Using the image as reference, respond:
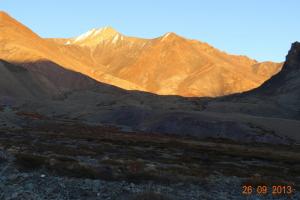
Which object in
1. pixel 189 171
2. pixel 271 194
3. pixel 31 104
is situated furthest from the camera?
pixel 31 104

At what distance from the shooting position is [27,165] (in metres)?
36.7

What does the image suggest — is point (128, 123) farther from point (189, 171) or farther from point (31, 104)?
point (189, 171)

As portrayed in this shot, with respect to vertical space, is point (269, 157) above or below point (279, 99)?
below

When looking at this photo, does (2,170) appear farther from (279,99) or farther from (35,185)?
(279,99)

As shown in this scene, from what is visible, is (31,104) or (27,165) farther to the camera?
(31,104)

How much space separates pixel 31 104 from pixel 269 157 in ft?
368

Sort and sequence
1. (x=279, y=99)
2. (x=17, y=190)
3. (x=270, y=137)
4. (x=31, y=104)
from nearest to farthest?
(x=17, y=190), (x=270, y=137), (x=31, y=104), (x=279, y=99)

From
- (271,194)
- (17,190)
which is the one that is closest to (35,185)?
(17,190)
